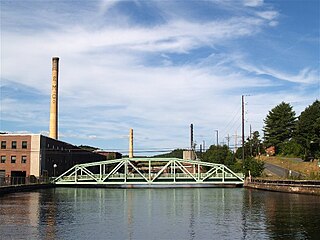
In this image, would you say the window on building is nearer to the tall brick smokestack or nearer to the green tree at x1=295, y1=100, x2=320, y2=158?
the tall brick smokestack

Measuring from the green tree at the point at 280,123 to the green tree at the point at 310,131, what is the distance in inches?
562

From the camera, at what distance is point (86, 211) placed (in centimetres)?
4009

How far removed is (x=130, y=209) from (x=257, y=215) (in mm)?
11980

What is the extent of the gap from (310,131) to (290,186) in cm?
4174

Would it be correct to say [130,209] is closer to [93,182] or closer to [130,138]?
[93,182]

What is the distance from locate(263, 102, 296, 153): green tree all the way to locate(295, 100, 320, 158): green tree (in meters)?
14.3

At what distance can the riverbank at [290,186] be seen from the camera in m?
58.1

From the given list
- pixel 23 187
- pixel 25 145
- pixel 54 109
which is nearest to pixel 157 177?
pixel 25 145

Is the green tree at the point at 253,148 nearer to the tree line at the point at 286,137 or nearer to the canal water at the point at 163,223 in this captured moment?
the tree line at the point at 286,137

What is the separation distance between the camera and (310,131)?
10250 centimetres

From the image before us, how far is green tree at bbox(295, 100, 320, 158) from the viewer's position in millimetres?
100062

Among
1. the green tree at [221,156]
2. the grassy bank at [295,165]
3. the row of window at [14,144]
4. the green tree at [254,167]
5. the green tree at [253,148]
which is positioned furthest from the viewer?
the green tree at [253,148]

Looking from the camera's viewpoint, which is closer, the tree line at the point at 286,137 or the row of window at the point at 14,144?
the row of window at the point at 14,144

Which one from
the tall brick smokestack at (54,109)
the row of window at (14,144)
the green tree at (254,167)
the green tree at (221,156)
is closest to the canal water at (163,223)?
the green tree at (254,167)
